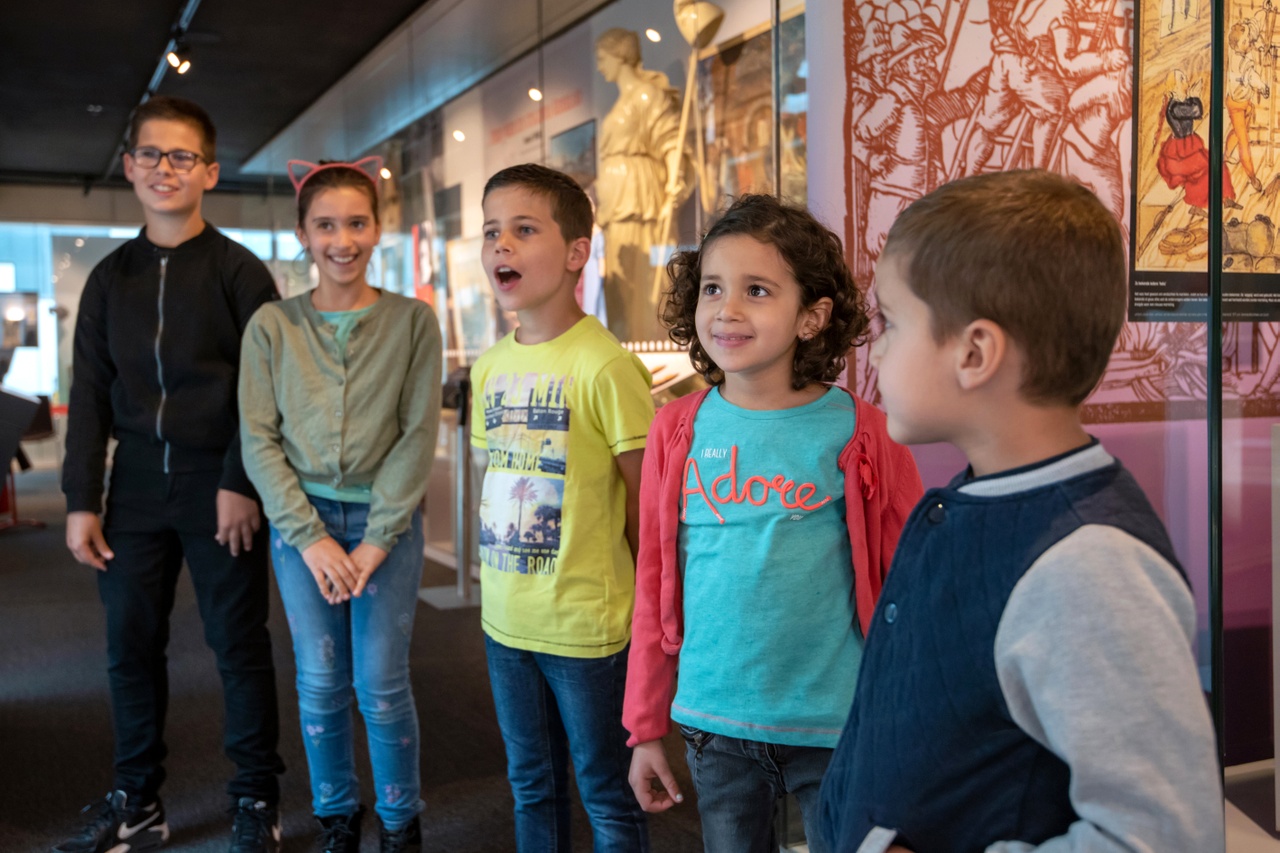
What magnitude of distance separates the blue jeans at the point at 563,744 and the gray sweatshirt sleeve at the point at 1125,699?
3.39 feet

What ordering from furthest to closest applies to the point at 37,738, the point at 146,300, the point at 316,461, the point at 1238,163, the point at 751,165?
the point at 751,165 → the point at 37,738 → the point at 146,300 → the point at 316,461 → the point at 1238,163

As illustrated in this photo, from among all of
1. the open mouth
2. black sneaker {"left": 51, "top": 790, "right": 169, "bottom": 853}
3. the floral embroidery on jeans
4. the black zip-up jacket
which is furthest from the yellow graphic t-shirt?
black sneaker {"left": 51, "top": 790, "right": 169, "bottom": 853}

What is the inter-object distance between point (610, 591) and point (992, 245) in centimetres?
106

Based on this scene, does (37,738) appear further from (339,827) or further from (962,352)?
(962,352)

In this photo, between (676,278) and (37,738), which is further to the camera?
(37,738)

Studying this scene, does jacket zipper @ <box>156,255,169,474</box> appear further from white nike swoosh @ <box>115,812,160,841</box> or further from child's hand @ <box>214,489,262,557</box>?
white nike swoosh @ <box>115,812,160,841</box>

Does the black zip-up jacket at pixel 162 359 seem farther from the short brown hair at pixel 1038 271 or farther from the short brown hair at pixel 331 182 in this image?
the short brown hair at pixel 1038 271

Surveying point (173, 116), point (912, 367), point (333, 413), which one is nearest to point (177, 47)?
point (173, 116)

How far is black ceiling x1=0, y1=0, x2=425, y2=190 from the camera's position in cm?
643

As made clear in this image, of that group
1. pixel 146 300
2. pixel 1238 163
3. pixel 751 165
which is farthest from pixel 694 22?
pixel 1238 163

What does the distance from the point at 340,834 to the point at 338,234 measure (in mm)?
1244

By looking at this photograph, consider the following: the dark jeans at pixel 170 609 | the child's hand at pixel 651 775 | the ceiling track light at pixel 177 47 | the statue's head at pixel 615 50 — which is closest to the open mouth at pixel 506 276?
the child's hand at pixel 651 775

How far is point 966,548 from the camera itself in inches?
30.2

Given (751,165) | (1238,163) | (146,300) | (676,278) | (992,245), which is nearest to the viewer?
(992,245)
